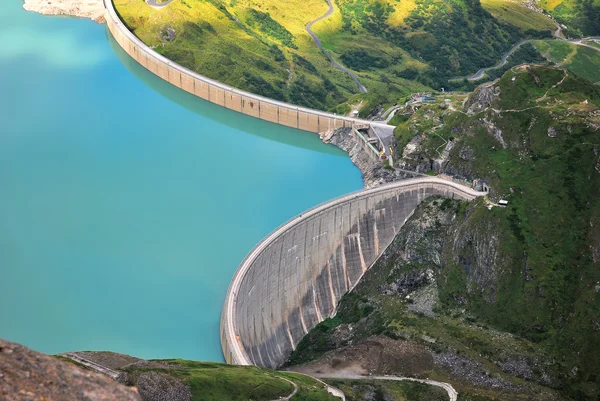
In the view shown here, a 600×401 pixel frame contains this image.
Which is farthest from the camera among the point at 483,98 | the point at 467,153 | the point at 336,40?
the point at 336,40

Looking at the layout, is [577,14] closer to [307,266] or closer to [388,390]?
[307,266]

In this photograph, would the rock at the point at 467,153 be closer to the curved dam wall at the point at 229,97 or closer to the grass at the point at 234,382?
the curved dam wall at the point at 229,97

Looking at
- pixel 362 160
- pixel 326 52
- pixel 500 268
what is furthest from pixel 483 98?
pixel 326 52

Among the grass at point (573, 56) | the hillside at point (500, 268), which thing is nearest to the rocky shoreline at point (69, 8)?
the hillside at point (500, 268)

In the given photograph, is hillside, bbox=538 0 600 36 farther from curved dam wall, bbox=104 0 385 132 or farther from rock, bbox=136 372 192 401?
rock, bbox=136 372 192 401

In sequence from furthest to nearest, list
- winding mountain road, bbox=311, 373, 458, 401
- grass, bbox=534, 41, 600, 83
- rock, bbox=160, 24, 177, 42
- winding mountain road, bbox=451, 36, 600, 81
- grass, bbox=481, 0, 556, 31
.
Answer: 1. grass, bbox=481, 0, 556, 31
2. grass, bbox=534, 41, 600, 83
3. winding mountain road, bbox=451, 36, 600, 81
4. rock, bbox=160, 24, 177, 42
5. winding mountain road, bbox=311, 373, 458, 401

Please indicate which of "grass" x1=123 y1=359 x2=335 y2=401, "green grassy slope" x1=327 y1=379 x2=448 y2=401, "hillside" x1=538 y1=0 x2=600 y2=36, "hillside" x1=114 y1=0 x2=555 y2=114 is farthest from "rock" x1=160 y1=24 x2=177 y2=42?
"hillside" x1=538 y1=0 x2=600 y2=36
